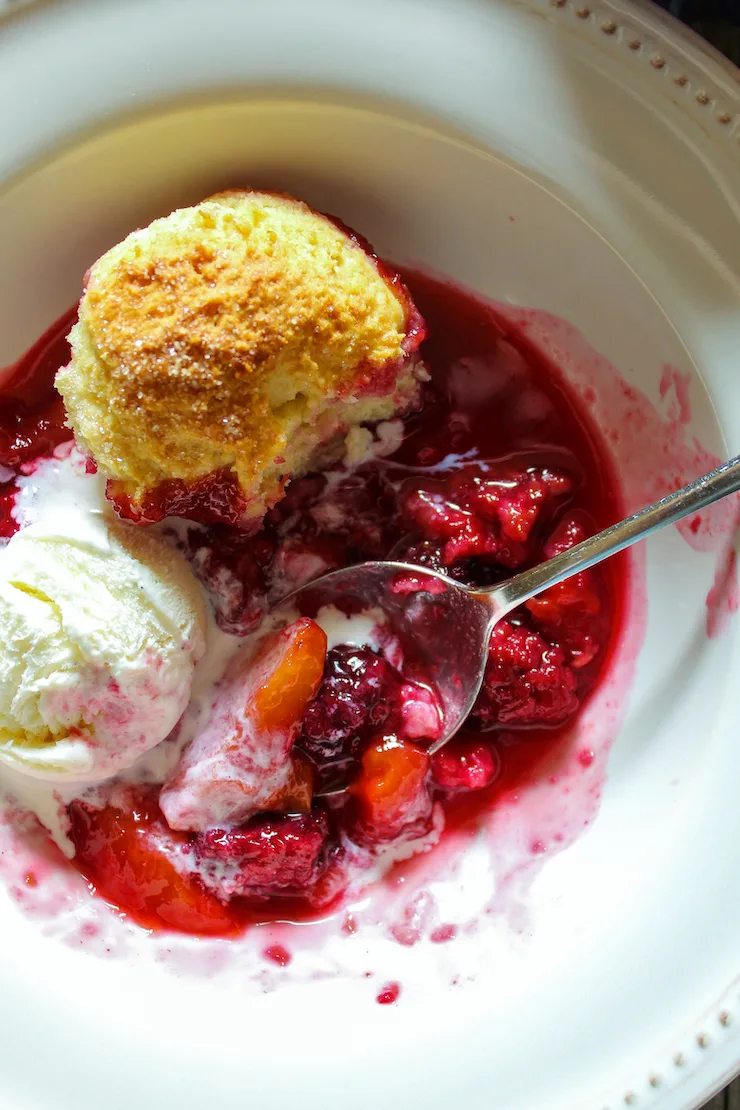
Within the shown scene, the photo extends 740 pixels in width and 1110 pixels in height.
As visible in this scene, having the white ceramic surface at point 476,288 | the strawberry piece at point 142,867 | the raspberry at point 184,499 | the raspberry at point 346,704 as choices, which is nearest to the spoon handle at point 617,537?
the white ceramic surface at point 476,288

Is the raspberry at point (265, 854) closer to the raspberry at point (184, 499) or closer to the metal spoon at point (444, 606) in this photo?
the metal spoon at point (444, 606)

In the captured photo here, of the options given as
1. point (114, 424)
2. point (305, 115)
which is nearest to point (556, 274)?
point (305, 115)

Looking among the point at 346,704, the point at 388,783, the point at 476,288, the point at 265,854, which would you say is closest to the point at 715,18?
the point at 476,288

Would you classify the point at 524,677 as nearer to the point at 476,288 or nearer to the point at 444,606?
the point at 444,606

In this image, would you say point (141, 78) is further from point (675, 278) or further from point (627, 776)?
point (627, 776)

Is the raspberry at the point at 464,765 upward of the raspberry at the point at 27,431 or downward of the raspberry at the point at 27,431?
downward

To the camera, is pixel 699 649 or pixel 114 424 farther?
pixel 699 649

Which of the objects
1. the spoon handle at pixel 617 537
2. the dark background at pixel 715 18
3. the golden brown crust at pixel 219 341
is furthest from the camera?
the dark background at pixel 715 18
